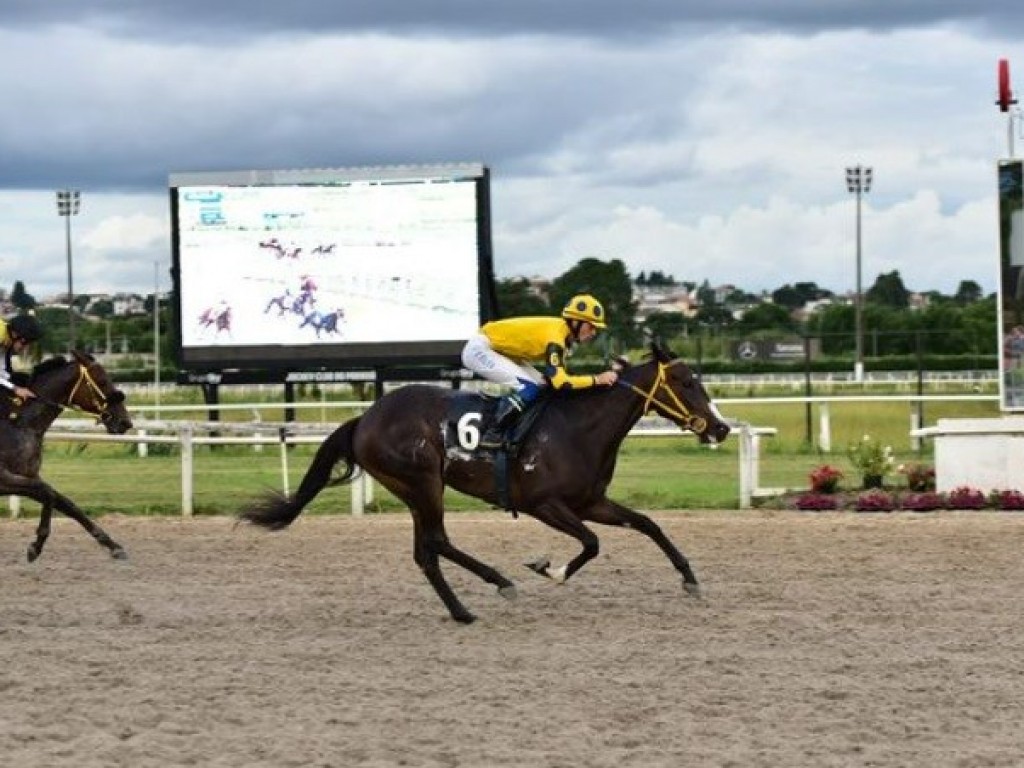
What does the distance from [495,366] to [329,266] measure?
1108 cm

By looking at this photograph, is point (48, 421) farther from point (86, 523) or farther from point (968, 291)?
point (968, 291)

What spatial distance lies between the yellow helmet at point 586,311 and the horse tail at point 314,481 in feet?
4.22

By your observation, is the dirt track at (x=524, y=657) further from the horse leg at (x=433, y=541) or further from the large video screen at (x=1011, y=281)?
the large video screen at (x=1011, y=281)

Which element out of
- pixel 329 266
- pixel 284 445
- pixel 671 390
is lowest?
pixel 284 445

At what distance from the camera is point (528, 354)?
9922 mm

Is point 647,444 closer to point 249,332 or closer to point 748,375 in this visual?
point 249,332

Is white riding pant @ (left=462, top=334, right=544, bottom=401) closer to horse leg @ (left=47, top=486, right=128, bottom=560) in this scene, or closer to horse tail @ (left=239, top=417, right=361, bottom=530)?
horse tail @ (left=239, top=417, right=361, bottom=530)

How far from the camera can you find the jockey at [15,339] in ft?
39.6

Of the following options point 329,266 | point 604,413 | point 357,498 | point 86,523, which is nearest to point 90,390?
point 86,523

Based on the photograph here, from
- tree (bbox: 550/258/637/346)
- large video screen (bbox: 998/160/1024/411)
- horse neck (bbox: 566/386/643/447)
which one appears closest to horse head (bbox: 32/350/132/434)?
horse neck (bbox: 566/386/643/447)

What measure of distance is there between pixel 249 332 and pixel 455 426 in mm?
11814

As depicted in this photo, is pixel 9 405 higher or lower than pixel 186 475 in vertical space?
higher

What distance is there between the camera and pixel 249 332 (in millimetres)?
21031

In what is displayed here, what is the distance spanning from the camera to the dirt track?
6098 mm
